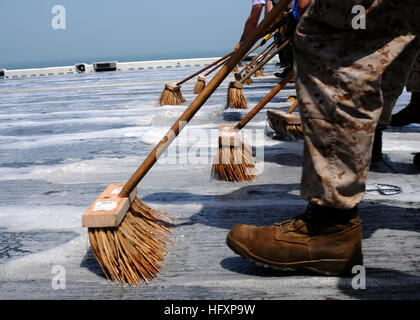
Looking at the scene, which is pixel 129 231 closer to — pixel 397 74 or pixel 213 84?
pixel 213 84

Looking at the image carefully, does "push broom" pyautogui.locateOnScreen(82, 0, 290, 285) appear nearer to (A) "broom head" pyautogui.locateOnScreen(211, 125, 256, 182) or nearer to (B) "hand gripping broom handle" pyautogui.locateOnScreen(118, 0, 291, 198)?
(B) "hand gripping broom handle" pyautogui.locateOnScreen(118, 0, 291, 198)

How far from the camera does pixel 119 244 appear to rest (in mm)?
1283

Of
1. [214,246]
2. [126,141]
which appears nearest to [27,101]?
[126,141]

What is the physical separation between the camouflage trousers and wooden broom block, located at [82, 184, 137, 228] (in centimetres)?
61

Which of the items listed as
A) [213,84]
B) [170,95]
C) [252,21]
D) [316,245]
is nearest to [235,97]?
[252,21]

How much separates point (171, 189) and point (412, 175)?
1244 mm

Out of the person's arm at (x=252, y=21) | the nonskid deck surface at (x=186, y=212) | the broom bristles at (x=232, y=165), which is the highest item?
the person's arm at (x=252, y=21)

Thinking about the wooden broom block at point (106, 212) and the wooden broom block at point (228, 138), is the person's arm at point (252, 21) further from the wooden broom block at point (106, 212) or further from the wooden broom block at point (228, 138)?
the wooden broom block at point (106, 212)

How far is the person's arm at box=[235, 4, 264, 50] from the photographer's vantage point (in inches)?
166

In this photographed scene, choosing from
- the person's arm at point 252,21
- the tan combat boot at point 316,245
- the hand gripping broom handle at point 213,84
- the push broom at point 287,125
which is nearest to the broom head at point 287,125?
the push broom at point 287,125

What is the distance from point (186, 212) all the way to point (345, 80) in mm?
950

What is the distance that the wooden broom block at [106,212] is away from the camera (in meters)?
1.26

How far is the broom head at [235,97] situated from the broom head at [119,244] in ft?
11.3
